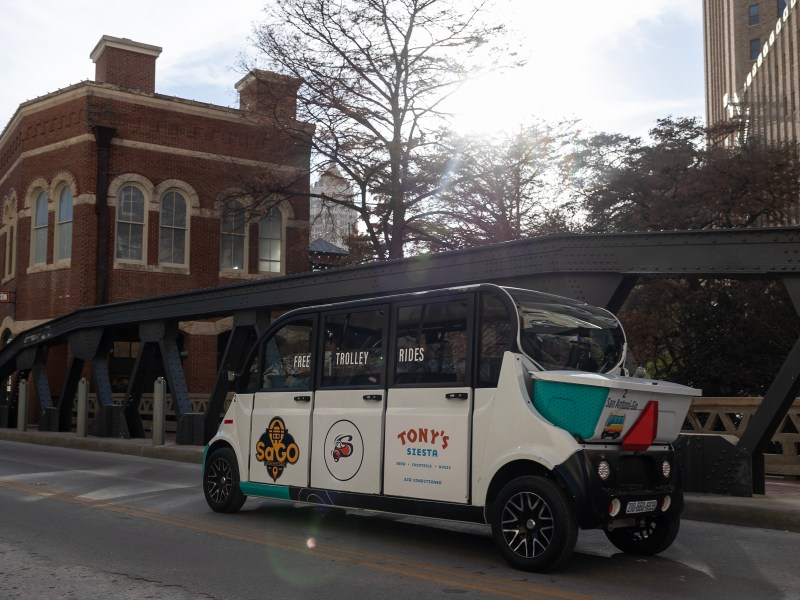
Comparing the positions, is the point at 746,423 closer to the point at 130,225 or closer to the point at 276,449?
the point at 276,449

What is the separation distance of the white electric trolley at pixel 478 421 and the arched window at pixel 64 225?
81.6 feet

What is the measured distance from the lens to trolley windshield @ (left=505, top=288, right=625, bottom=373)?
23.5 feet

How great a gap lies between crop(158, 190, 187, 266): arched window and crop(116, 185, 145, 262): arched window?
76 cm

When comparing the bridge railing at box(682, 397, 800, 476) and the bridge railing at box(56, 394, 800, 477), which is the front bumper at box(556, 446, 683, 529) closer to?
the bridge railing at box(56, 394, 800, 477)

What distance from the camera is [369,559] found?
7039 millimetres

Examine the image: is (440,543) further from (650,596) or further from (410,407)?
(650,596)

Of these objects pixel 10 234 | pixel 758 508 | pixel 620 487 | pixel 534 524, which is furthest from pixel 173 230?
pixel 620 487

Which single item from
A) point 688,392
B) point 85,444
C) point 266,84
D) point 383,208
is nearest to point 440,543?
point 688,392

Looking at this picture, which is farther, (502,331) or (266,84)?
(266,84)

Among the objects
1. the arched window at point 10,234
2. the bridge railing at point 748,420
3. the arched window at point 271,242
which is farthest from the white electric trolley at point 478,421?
the arched window at point 10,234

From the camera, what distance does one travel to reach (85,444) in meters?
20.5

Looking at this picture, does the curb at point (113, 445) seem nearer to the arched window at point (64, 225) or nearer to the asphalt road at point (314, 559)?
the asphalt road at point (314, 559)

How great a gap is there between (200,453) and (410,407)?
9826 mm

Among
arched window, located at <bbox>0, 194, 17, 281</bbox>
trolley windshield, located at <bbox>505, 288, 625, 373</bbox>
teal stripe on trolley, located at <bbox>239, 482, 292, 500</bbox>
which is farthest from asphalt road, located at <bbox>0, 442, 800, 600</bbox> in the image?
arched window, located at <bbox>0, 194, 17, 281</bbox>
